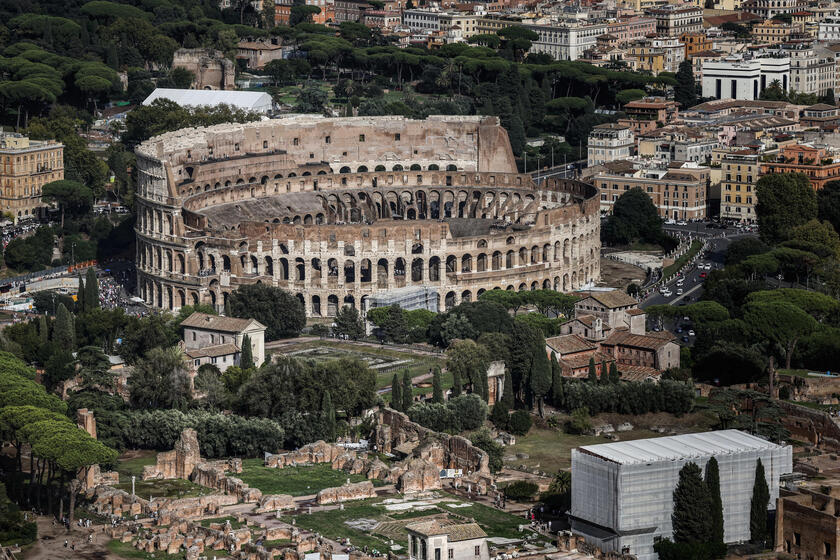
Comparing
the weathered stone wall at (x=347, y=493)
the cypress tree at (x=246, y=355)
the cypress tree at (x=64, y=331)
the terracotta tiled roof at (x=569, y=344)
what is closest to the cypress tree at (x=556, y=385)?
the terracotta tiled roof at (x=569, y=344)

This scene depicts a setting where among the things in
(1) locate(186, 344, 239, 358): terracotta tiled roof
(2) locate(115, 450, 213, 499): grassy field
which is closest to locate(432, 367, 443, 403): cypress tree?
(1) locate(186, 344, 239, 358): terracotta tiled roof

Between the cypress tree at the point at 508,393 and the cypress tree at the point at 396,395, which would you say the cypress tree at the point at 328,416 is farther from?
the cypress tree at the point at 508,393

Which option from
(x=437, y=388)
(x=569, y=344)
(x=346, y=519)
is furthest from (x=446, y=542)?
(x=569, y=344)

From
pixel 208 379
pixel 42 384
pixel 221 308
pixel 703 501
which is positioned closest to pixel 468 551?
pixel 703 501

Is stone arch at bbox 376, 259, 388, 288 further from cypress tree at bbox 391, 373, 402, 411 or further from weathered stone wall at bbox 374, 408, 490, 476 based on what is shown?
weathered stone wall at bbox 374, 408, 490, 476

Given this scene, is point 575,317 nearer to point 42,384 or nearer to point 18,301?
point 42,384

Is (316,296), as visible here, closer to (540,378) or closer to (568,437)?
(540,378)
